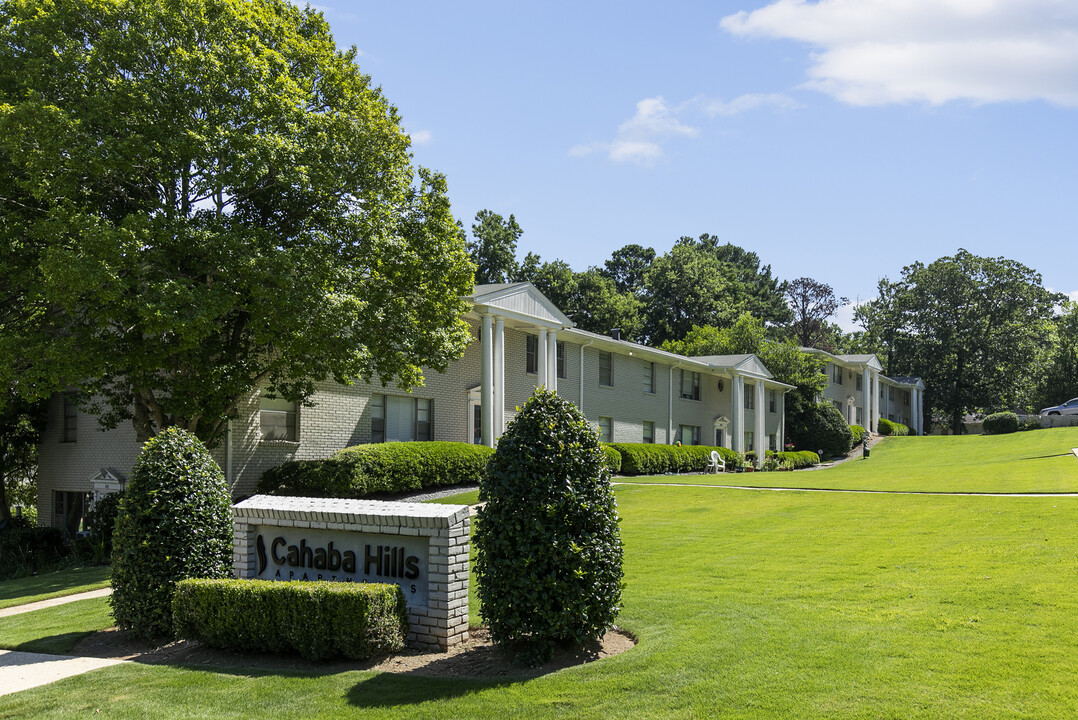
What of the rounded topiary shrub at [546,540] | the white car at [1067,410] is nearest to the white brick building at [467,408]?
the rounded topiary shrub at [546,540]

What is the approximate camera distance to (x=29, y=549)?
20.6 meters

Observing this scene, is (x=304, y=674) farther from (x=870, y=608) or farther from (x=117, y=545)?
(x=870, y=608)

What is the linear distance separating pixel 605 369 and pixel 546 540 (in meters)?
26.8

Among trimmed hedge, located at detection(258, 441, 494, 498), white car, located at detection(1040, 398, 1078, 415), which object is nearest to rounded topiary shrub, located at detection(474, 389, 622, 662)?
trimmed hedge, located at detection(258, 441, 494, 498)

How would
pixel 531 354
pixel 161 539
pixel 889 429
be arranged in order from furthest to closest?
pixel 889 429 < pixel 531 354 < pixel 161 539

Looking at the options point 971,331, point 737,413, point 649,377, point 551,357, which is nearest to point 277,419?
point 551,357

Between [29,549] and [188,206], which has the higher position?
[188,206]

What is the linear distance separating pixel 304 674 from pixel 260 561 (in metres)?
2.25

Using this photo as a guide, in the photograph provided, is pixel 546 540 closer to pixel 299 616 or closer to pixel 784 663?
pixel 784 663

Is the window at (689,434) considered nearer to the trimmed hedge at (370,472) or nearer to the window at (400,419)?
the window at (400,419)

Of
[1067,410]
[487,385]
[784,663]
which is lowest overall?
[784,663]

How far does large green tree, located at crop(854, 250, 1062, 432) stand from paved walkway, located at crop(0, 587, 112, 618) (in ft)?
231

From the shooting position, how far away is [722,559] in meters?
12.1

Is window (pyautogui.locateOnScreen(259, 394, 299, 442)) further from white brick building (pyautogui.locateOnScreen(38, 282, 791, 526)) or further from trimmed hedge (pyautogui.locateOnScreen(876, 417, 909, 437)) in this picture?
trimmed hedge (pyautogui.locateOnScreen(876, 417, 909, 437))
